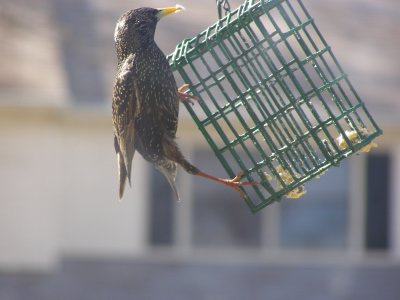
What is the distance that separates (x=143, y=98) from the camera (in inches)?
216

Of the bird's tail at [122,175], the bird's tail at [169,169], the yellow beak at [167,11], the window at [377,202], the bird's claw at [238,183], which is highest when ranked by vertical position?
the yellow beak at [167,11]

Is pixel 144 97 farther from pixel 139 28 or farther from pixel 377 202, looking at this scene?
pixel 377 202

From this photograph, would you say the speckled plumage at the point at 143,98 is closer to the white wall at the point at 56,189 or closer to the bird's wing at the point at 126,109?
the bird's wing at the point at 126,109

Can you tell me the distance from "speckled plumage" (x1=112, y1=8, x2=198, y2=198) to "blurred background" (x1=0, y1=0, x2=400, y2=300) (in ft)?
22.9

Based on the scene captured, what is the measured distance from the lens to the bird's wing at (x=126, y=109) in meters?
5.40

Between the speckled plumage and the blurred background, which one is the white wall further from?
the speckled plumage

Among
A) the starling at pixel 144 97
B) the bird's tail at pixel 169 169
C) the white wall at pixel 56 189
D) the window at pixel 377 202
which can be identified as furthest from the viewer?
the window at pixel 377 202

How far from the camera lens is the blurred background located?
42.2ft

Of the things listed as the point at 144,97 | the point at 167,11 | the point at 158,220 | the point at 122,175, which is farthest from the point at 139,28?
the point at 158,220

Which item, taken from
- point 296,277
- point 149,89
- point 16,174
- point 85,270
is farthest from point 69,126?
point 149,89

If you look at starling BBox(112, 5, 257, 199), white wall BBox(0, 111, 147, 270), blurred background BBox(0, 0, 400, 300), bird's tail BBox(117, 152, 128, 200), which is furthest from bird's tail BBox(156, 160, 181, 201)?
white wall BBox(0, 111, 147, 270)

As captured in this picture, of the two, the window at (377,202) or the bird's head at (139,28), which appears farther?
the window at (377,202)

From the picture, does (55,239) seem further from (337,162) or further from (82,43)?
(337,162)

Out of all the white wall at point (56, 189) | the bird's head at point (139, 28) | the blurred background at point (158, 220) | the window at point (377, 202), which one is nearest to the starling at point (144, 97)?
the bird's head at point (139, 28)
